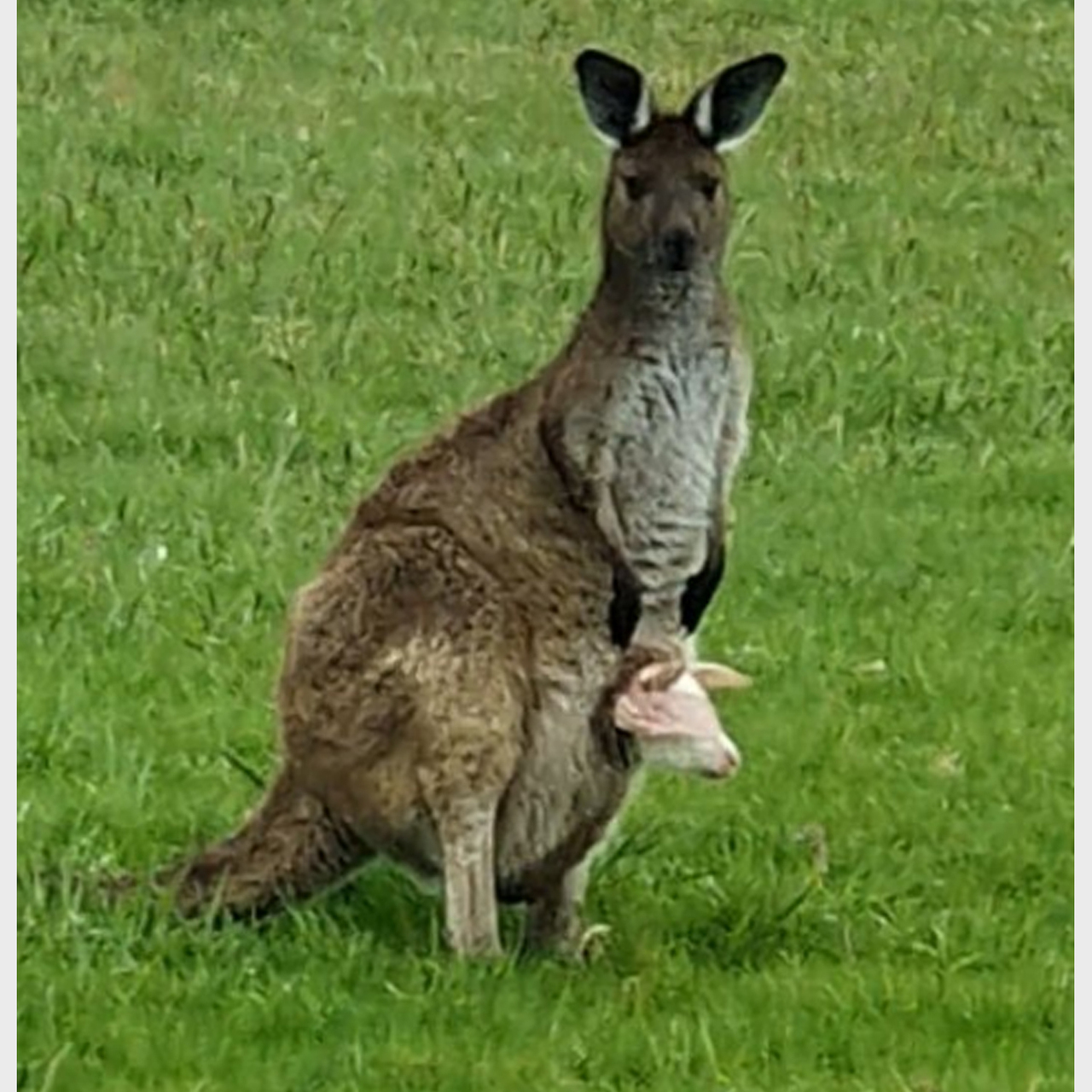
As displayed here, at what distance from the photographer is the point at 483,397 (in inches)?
402

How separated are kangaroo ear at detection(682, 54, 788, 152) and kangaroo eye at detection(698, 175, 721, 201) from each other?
0.07 metres

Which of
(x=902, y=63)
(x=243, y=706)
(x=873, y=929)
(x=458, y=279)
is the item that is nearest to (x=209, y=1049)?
(x=873, y=929)

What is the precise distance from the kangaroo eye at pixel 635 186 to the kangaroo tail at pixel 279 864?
1.07 m

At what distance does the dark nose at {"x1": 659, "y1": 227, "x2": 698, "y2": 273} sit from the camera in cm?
635

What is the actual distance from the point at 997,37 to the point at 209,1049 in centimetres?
979

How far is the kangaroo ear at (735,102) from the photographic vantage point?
6297 mm

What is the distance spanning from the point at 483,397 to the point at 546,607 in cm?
386

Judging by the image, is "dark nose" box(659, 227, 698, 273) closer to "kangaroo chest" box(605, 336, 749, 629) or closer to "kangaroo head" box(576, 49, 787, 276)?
"kangaroo head" box(576, 49, 787, 276)

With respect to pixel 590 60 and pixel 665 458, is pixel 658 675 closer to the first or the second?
pixel 665 458

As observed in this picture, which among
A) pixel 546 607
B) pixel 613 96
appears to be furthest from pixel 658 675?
pixel 613 96

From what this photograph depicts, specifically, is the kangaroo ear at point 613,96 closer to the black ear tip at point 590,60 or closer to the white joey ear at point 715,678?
the black ear tip at point 590,60

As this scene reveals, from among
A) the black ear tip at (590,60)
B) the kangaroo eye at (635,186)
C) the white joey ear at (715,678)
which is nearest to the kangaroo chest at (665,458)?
the white joey ear at (715,678)

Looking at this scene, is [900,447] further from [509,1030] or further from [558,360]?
[509,1030]

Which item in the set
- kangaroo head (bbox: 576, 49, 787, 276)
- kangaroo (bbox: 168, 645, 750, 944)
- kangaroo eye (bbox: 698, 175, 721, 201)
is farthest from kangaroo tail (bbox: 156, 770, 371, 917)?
kangaroo eye (bbox: 698, 175, 721, 201)
